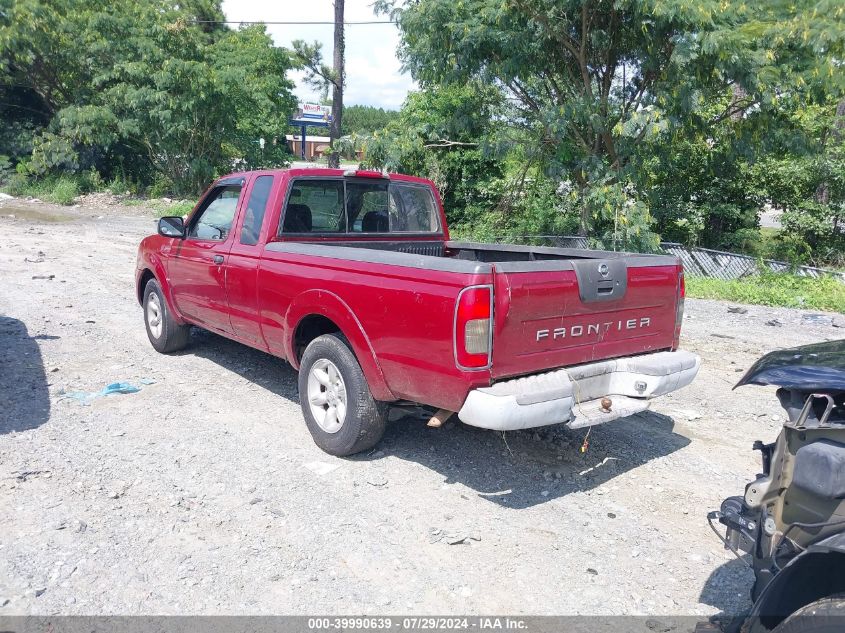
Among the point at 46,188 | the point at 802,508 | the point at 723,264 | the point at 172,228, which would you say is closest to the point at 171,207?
the point at 46,188

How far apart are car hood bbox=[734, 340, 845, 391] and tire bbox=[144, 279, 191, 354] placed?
5.89 meters

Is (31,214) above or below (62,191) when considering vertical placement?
below

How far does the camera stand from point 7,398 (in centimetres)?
589

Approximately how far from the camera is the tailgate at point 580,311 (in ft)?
13.0

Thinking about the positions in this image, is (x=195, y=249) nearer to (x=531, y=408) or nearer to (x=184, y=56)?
(x=531, y=408)

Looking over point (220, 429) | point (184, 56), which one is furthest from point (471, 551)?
point (184, 56)

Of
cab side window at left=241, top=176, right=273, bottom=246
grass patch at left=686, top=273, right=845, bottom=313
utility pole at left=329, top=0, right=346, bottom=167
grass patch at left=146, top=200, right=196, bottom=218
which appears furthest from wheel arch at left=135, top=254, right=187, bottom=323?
grass patch at left=146, top=200, right=196, bottom=218

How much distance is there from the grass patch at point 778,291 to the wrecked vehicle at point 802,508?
29.1 feet

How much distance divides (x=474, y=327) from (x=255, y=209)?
2.77 meters

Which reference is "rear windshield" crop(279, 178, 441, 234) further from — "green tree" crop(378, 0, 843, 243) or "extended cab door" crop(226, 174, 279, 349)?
"green tree" crop(378, 0, 843, 243)

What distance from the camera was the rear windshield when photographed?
575 centimetres

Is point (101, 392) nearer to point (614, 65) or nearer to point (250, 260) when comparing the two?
point (250, 260)

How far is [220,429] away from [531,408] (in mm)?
2649

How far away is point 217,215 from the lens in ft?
21.1
